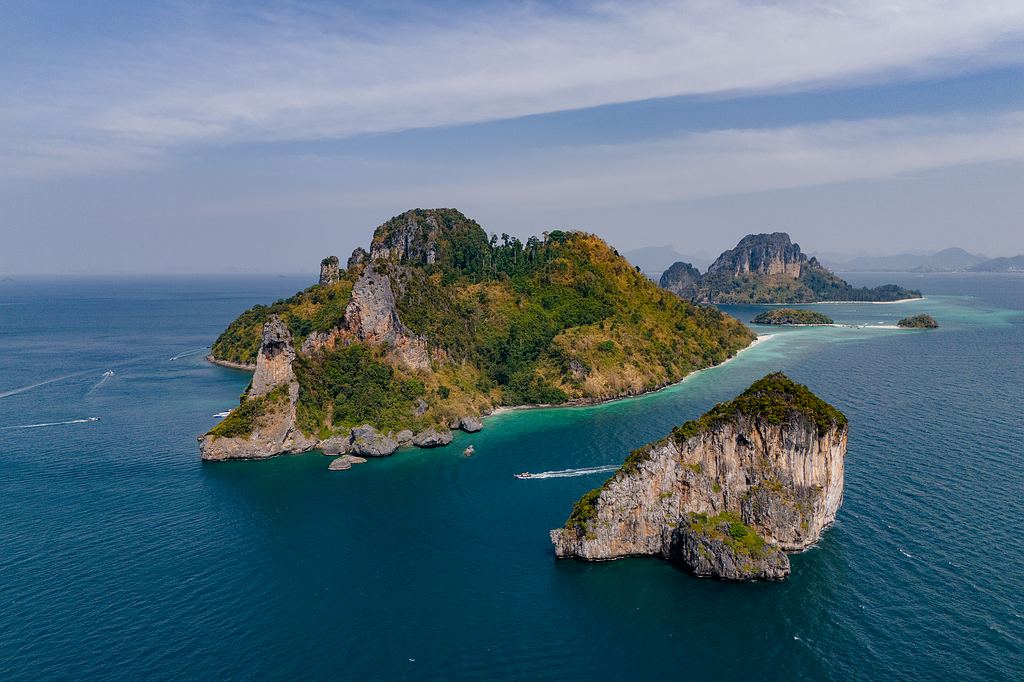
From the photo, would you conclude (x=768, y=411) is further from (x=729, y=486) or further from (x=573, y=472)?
(x=573, y=472)

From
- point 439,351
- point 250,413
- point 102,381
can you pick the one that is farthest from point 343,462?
point 102,381

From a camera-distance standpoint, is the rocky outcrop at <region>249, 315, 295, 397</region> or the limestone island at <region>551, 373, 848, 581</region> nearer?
the limestone island at <region>551, 373, 848, 581</region>

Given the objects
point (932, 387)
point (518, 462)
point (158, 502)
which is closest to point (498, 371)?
point (518, 462)

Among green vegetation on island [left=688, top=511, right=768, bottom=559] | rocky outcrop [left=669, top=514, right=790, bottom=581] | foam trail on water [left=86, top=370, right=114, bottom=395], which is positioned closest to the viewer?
rocky outcrop [left=669, top=514, right=790, bottom=581]

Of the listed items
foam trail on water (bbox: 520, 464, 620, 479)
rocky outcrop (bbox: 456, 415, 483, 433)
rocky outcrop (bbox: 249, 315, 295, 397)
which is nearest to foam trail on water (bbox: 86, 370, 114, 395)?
rocky outcrop (bbox: 249, 315, 295, 397)

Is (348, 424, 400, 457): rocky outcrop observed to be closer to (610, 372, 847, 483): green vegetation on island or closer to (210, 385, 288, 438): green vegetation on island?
(210, 385, 288, 438): green vegetation on island

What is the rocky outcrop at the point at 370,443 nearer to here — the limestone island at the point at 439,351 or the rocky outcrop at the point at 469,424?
the limestone island at the point at 439,351

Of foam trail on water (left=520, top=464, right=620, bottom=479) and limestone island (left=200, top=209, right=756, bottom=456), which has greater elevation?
limestone island (left=200, top=209, right=756, bottom=456)
